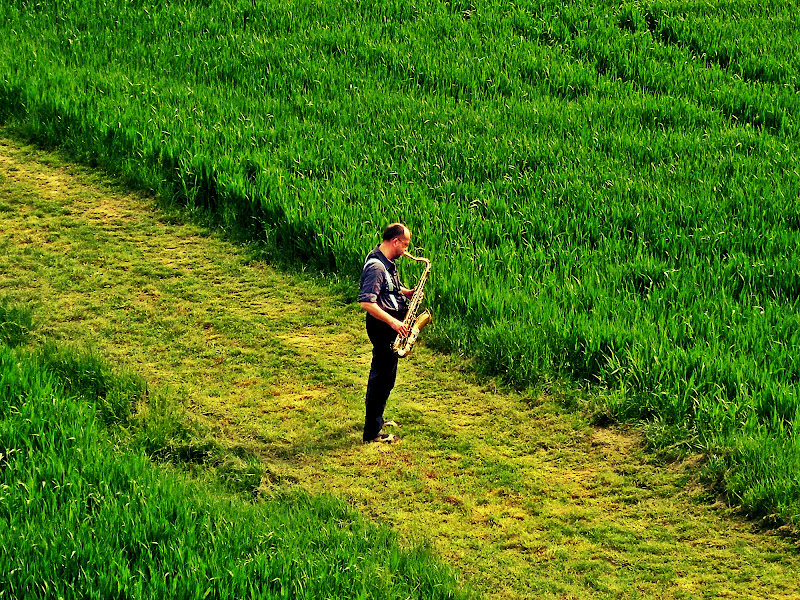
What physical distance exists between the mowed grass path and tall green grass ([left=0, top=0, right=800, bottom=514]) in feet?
1.71

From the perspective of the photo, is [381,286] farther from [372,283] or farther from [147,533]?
[147,533]

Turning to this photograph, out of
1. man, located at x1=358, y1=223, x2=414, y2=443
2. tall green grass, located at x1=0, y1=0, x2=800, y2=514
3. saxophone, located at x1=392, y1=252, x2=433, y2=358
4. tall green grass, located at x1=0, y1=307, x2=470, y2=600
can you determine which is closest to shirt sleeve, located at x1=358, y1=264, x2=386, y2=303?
man, located at x1=358, y1=223, x2=414, y2=443

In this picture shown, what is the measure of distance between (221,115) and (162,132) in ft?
3.38

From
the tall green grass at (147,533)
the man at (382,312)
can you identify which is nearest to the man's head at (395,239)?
the man at (382,312)

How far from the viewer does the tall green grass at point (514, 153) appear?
901 cm

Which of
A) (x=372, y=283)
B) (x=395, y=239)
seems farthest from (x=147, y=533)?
(x=395, y=239)

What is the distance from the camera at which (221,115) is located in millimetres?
13758

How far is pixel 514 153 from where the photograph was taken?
41.7ft

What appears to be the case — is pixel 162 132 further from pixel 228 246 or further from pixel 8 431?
pixel 8 431

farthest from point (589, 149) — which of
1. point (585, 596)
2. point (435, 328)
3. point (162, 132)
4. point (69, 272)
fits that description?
point (585, 596)

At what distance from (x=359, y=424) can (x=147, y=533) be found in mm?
2704

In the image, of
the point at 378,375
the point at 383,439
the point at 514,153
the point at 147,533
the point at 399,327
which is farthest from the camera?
the point at 514,153

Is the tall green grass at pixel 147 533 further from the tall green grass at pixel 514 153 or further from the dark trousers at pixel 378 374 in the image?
the tall green grass at pixel 514 153

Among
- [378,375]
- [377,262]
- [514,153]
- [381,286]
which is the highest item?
[514,153]
